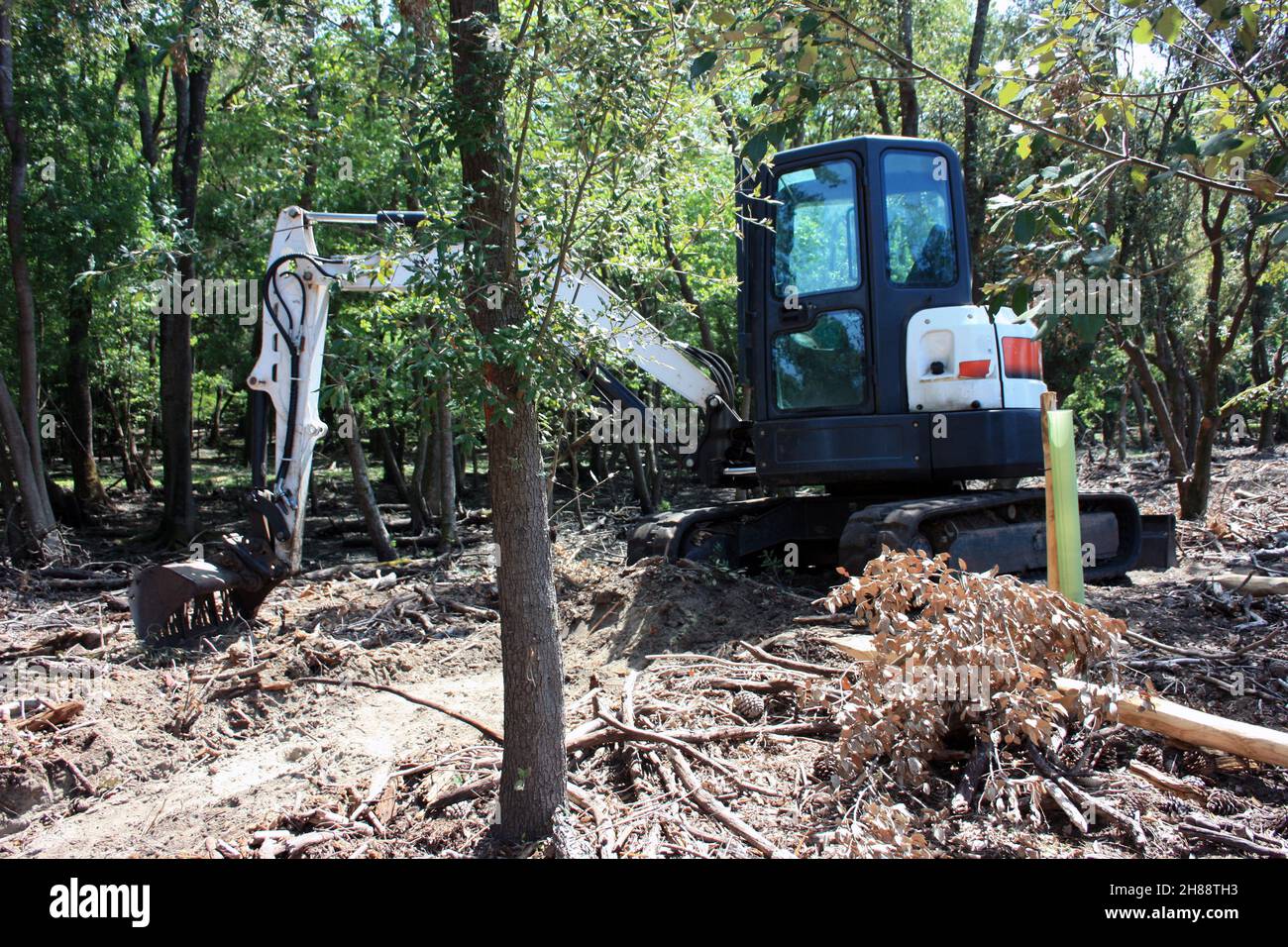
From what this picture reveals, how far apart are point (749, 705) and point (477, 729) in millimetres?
1537

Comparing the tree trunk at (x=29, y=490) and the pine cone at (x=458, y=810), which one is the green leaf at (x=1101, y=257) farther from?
the tree trunk at (x=29, y=490)

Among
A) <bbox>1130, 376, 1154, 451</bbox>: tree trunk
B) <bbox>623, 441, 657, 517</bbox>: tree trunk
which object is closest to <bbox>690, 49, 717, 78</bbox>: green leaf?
<bbox>623, 441, 657, 517</bbox>: tree trunk

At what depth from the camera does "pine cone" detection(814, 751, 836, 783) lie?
14.3ft

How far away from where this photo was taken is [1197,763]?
4.18 meters

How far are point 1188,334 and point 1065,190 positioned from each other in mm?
19037

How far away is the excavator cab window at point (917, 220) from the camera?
24.5 feet

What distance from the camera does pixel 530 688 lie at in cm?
390

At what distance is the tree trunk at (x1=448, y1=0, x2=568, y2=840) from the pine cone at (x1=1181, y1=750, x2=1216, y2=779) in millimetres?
2668

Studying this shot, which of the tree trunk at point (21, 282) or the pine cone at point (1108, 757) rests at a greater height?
the tree trunk at point (21, 282)

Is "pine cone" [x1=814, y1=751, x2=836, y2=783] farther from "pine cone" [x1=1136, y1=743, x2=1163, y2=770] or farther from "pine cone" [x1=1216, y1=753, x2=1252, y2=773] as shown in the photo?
"pine cone" [x1=1216, y1=753, x2=1252, y2=773]

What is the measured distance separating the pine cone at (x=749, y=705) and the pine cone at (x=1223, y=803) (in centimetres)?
205

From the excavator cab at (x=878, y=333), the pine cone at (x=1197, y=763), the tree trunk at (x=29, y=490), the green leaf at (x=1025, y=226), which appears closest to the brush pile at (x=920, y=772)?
the pine cone at (x=1197, y=763)

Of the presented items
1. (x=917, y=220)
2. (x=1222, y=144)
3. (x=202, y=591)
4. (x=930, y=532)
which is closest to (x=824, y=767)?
(x=1222, y=144)
